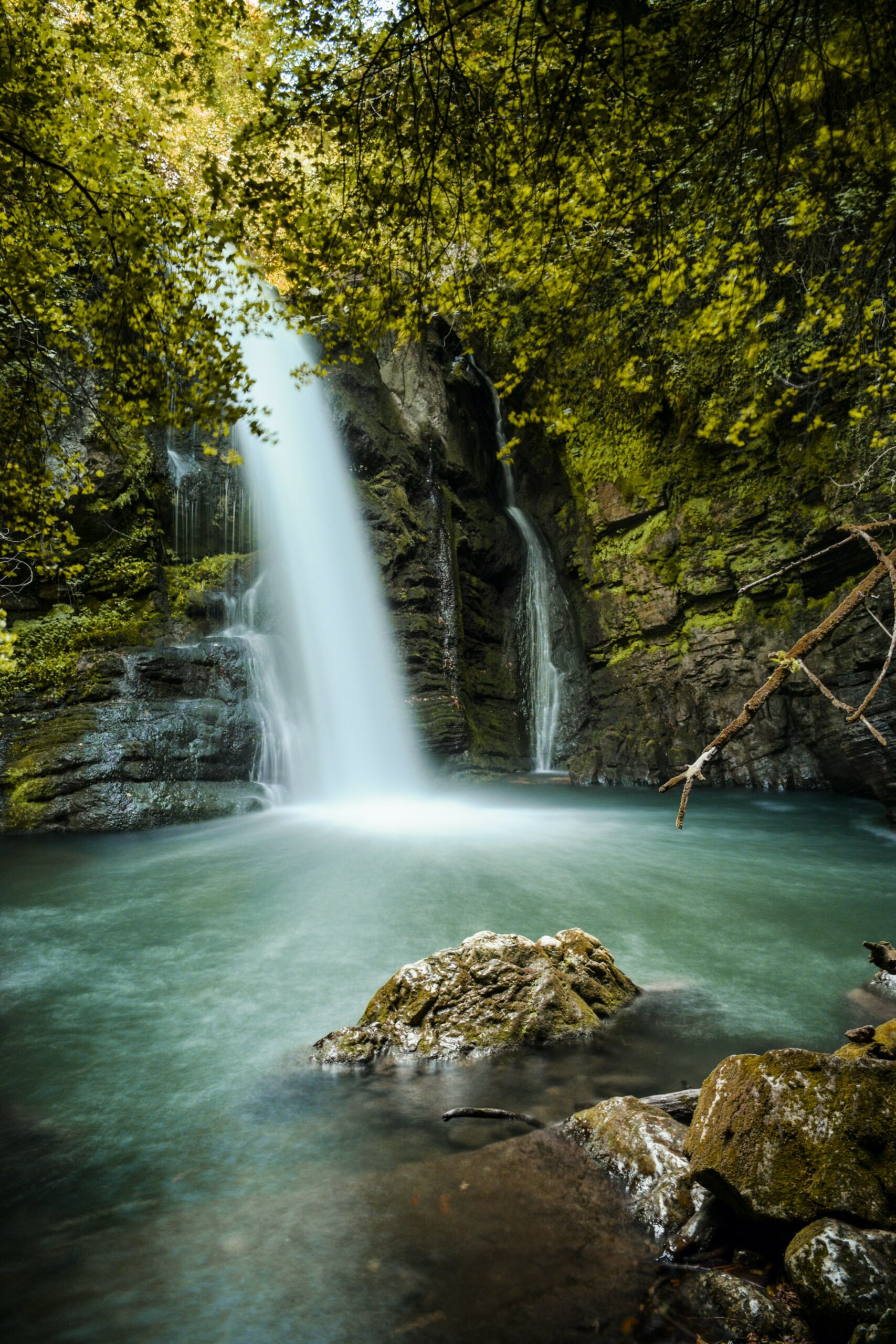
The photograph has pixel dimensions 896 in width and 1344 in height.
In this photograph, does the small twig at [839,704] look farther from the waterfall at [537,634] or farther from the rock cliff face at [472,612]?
the waterfall at [537,634]

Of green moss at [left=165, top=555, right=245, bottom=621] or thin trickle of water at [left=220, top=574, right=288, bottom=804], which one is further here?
green moss at [left=165, top=555, right=245, bottom=621]

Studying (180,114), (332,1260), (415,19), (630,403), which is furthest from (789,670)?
(630,403)

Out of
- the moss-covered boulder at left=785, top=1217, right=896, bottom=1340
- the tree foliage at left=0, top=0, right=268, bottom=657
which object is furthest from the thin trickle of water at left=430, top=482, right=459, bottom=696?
the moss-covered boulder at left=785, top=1217, right=896, bottom=1340

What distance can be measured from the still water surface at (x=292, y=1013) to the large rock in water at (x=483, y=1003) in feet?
0.52

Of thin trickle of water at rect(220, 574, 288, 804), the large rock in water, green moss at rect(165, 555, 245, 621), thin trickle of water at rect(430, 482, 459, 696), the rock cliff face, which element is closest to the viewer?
the large rock in water

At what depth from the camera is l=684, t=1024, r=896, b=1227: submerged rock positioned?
6.58 feet

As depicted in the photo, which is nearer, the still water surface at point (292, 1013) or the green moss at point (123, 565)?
the still water surface at point (292, 1013)

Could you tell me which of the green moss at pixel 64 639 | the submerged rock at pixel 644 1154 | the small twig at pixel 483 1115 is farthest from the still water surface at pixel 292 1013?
the green moss at pixel 64 639

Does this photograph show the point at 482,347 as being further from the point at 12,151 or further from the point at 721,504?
the point at 12,151

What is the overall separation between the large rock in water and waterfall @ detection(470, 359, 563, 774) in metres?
13.2

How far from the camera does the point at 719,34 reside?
12.5 ft

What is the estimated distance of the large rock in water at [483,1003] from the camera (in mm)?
3764

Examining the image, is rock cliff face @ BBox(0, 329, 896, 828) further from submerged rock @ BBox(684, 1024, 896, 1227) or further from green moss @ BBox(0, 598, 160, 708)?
submerged rock @ BBox(684, 1024, 896, 1227)

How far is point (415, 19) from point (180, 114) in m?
2.37
